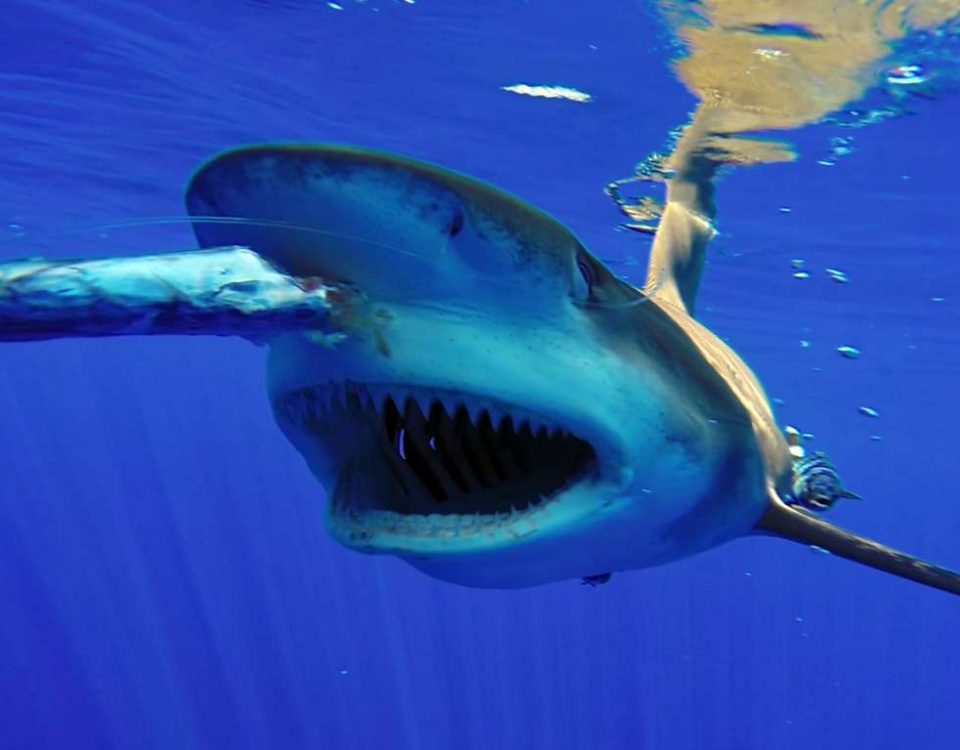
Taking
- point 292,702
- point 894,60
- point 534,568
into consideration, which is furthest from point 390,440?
point 292,702

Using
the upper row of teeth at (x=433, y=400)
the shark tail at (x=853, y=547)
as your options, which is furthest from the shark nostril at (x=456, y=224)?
the shark tail at (x=853, y=547)

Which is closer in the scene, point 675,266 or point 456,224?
point 456,224

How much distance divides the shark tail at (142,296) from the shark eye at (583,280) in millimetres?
857

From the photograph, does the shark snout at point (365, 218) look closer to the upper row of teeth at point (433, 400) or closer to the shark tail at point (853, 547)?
the upper row of teeth at point (433, 400)

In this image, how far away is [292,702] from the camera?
17.5m

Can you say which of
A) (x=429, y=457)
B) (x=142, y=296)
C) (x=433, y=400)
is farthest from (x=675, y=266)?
(x=142, y=296)

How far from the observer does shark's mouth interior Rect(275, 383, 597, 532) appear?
2477 millimetres

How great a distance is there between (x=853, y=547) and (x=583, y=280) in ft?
5.26

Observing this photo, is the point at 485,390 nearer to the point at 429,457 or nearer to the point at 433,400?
the point at 433,400

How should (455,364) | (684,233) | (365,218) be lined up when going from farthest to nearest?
(684,233) < (455,364) < (365,218)

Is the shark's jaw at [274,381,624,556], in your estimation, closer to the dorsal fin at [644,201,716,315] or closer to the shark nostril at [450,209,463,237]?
the shark nostril at [450,209,463,237]

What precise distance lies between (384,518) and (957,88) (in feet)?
23.8

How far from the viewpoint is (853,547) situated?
3180 millimetres

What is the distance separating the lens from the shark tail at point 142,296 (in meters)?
1.31
